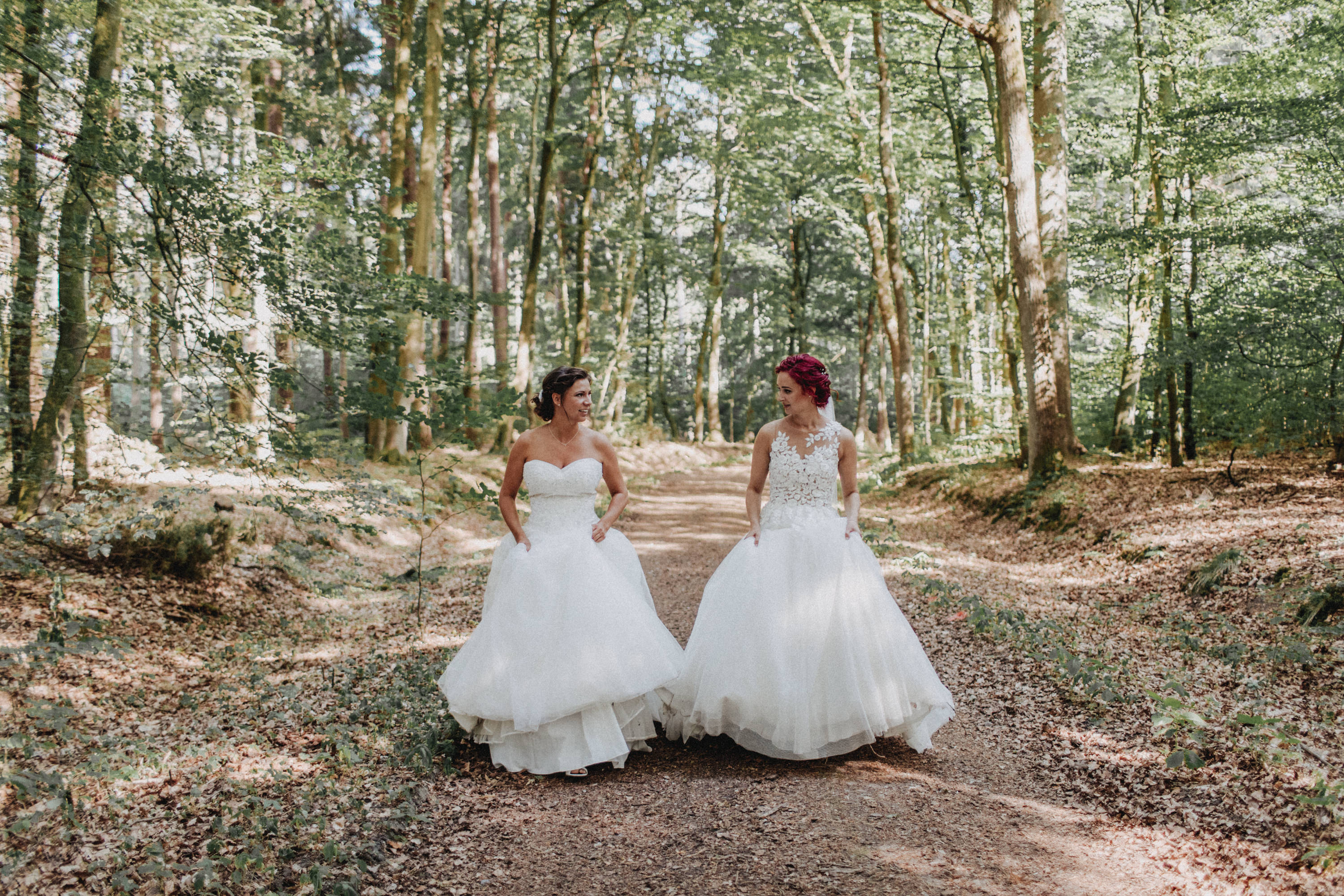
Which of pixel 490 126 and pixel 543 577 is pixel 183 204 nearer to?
pixel 543 577

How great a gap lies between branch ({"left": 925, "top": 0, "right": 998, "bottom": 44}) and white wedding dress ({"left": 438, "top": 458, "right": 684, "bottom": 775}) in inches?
378

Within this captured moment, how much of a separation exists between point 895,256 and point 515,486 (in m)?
16.5

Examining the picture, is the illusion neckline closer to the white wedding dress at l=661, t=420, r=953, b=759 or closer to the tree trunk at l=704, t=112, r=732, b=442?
the white wedding dress at l=661, t=420, r=953, b=759

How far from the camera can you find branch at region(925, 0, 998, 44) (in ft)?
37.9

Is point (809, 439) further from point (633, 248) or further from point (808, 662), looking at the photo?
point (633, 248)

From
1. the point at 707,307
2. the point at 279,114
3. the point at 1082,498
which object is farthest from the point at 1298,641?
the point at 707,307

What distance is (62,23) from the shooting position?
6832mm

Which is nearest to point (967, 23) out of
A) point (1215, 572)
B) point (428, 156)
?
point (1215, 572)

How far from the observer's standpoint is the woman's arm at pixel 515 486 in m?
5.29

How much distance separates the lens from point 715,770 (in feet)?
15.5

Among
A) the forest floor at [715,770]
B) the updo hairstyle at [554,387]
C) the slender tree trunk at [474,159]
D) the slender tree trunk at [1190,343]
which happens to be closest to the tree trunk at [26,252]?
the forest floor at [715,770]

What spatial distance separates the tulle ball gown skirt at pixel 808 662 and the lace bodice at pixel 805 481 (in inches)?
6.1

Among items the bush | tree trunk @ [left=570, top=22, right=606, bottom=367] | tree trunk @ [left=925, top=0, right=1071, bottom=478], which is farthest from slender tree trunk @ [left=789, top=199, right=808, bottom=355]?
the bush

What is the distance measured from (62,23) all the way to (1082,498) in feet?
39.4
